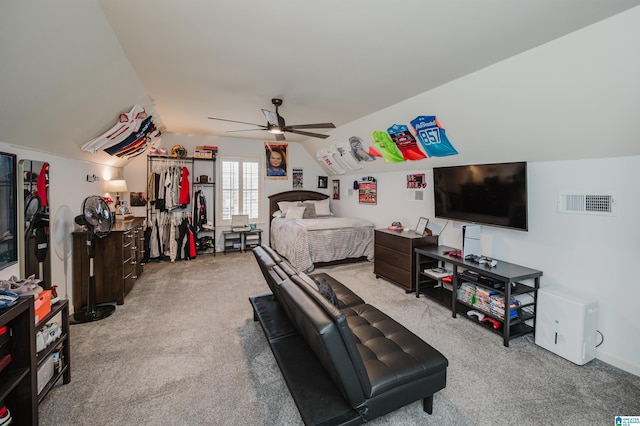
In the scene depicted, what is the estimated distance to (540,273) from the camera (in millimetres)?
2695

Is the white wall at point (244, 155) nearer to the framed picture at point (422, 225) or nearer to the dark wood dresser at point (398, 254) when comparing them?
the dark wood dresser at point (398, 254)

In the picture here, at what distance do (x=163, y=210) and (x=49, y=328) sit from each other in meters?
3.87

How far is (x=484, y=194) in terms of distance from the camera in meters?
3.10

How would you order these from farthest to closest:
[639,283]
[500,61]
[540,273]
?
[540,273], [500,61], [639,283]

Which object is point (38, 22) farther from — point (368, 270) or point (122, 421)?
point (368, 270)

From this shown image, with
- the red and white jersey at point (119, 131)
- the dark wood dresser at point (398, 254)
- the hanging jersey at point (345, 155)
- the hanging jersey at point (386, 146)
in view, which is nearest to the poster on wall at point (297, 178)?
the hanging jersey at point (345, 155)

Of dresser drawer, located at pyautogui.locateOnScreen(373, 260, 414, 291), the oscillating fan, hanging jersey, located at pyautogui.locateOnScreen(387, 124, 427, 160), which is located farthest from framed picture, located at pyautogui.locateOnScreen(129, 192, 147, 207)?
hanging jersey, located at pyautogui.locateOnScreen(387, 124, 427, 160)

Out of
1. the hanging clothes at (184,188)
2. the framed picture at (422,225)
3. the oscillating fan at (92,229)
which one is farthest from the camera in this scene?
the hanging clothes at (184,188)

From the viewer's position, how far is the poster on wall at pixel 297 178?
6824 mm

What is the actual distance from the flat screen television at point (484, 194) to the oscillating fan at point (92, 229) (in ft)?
13.3

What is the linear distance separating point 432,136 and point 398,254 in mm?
1685

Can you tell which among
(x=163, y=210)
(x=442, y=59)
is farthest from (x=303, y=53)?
(x=163, y=210)

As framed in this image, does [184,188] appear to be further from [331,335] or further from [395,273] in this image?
[331,335]

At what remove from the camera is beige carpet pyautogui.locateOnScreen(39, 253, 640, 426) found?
1.75m
